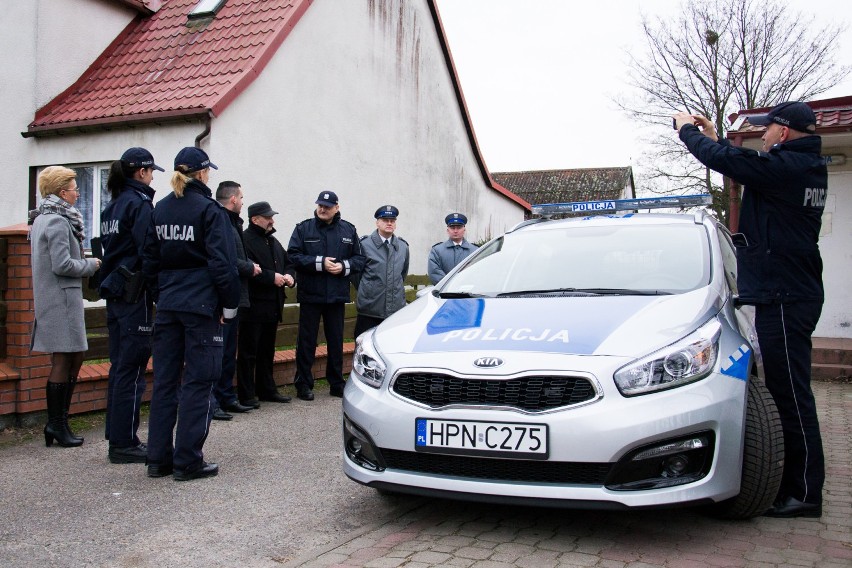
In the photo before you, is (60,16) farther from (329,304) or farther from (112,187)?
(112,187)

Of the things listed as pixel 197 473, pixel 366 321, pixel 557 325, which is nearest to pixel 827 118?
pixel 366 321

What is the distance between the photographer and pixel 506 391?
3688 millimetres

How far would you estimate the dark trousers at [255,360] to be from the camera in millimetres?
7527

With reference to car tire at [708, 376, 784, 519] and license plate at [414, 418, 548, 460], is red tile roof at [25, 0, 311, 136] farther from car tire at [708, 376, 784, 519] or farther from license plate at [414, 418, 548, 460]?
car tire at [708, 376, 784, 519]

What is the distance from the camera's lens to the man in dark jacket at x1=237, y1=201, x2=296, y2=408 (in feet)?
24.7

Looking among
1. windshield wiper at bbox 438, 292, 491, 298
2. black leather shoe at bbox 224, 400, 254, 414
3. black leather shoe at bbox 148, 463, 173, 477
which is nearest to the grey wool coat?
black leather shoe at bbox 148, 463, 173, 477

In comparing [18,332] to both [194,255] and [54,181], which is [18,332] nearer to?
[54,181]

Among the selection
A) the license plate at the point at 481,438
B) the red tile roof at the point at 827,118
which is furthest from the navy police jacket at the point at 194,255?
the red tile roof at the point at 827,118

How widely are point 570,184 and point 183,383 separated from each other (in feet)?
155

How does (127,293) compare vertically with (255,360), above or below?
above

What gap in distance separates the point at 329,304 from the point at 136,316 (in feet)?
9.63

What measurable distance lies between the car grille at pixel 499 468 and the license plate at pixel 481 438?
54 millimetres

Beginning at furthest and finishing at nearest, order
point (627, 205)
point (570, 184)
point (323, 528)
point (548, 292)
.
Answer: point (570, 184) → point (627, 205) → point (548, 292) → point (323, 528)

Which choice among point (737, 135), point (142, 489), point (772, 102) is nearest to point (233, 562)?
point (142, 489)
